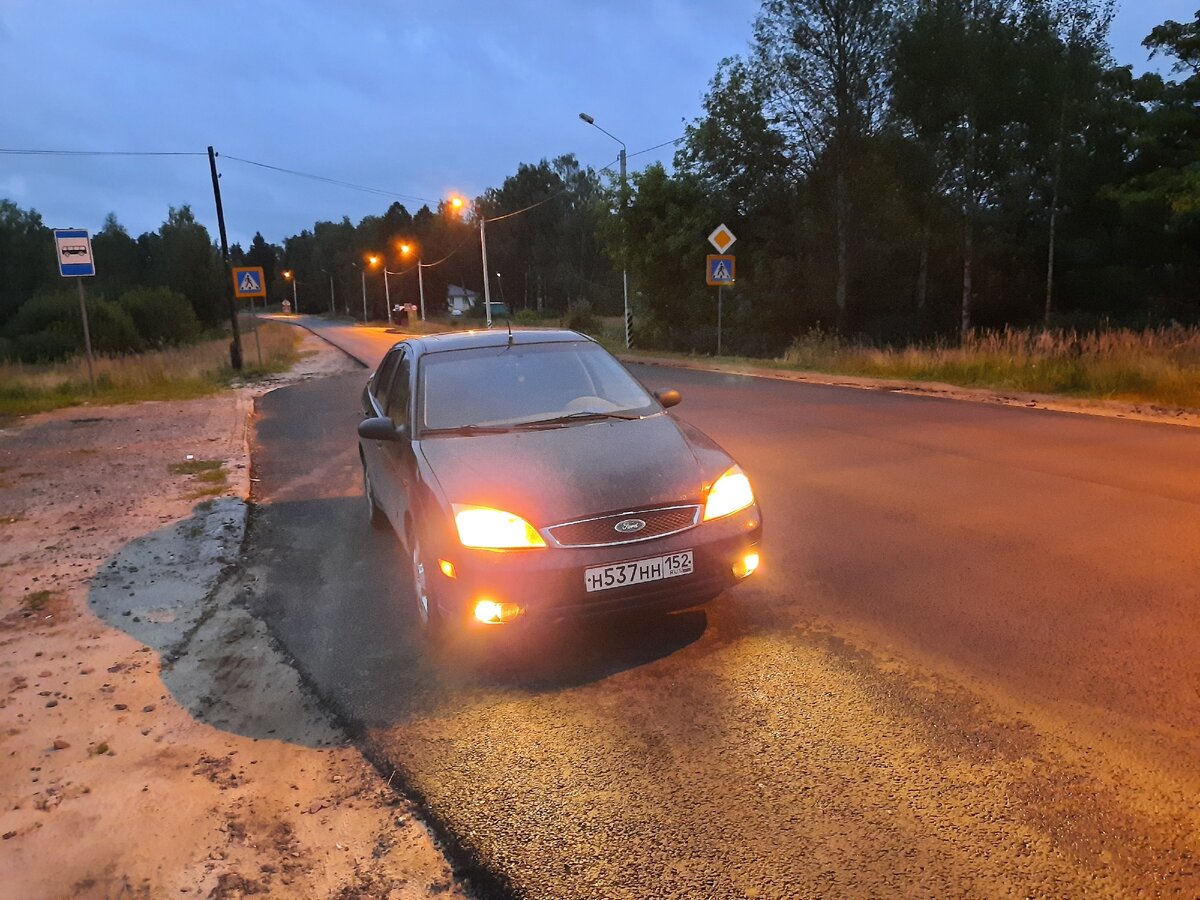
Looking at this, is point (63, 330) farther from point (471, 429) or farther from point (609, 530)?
point (609, 530)

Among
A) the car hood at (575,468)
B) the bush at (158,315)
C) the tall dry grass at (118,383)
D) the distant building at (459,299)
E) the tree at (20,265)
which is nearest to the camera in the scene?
the car hood at (575,468)

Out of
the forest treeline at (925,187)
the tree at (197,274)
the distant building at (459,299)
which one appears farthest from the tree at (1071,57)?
the tree at (197,274)

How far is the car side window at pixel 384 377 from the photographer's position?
6532mm

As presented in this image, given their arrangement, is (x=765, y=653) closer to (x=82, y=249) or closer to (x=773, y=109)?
(x=82, y=249)

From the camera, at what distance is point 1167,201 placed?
81.6ft

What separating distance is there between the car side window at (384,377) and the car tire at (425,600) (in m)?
1.97

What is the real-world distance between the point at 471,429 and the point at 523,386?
0.63 metres

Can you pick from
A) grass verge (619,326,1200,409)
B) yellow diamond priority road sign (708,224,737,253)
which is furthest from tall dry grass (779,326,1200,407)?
yellow diamond priority road sign (708,224,737,253)

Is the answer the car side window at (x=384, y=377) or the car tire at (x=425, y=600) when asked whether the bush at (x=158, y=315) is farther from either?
the car tire at (x=425, y=600)

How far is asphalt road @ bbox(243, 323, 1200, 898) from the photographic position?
2.67 meters

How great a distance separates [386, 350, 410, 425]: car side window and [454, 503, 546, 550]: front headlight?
143cm

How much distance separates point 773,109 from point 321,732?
29638 mm

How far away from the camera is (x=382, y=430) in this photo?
5.17 metres

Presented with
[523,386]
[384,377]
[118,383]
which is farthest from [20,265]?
[523,386]
